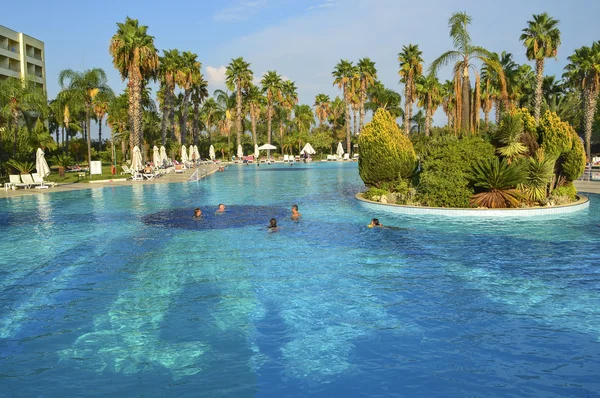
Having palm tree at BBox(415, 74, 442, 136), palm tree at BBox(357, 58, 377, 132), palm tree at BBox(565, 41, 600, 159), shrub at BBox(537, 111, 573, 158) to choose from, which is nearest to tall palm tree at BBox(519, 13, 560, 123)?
A: palm tree at BBox(565, 41, 600, 159)

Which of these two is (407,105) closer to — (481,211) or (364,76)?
(364,76)

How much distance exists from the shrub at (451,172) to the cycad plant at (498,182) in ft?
1.17

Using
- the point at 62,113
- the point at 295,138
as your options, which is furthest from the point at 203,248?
the point at 295,138

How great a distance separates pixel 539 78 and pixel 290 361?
1610 inches

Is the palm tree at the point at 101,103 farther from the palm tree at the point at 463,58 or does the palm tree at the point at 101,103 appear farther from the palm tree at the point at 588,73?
the palm tree at the point at 588,73

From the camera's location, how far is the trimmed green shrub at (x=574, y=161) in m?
19.6

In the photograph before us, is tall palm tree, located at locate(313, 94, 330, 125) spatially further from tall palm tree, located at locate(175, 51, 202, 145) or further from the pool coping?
the pool coping

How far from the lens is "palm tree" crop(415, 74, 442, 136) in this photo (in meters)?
59.3

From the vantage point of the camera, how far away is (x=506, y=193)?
17812mm

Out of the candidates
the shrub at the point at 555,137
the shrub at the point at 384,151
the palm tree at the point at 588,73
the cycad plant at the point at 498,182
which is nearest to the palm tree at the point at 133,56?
the shrub at the point at 384,151

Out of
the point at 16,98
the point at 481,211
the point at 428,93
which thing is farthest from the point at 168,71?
the point at 481,211

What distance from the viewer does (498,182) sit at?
57.9 feet

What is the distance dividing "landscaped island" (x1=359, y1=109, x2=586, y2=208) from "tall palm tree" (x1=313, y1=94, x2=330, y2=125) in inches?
2969

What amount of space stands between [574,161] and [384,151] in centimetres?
767
